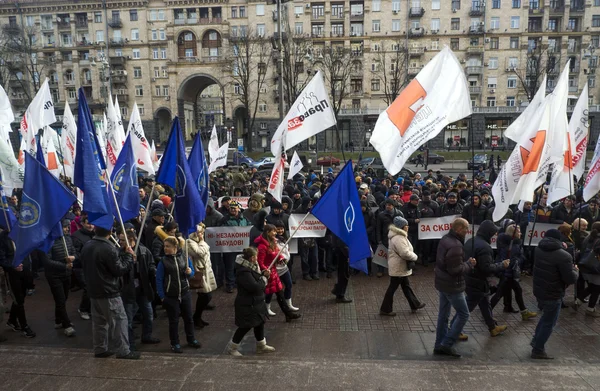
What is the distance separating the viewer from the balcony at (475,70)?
5894 cm

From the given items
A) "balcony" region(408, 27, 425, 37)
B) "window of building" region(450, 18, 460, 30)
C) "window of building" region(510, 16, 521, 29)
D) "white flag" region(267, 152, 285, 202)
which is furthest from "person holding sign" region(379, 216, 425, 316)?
"window of building" region(510, 16, 521, 29)

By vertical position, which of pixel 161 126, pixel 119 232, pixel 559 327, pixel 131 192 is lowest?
pixel 559 327

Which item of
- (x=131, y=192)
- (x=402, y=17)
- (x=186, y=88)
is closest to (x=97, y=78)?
(x=186, y=88)

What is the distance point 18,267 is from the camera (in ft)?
20.4

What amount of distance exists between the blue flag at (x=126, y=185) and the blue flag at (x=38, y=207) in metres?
1.14

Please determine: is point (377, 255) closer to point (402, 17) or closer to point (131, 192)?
point (131, 192)

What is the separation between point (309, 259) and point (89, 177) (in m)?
4.94

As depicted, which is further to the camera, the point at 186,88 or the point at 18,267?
the point at 186,88

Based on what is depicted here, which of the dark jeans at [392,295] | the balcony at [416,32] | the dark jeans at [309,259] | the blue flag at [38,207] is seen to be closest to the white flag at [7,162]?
the blue flag at [38,207]

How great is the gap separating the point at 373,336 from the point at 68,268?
4.63m

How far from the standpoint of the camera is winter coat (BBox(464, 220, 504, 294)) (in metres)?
5.87

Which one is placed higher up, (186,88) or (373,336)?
(186,88)

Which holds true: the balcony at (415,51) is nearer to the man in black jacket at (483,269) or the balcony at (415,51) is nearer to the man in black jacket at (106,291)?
the man in black jacket at (483,269)

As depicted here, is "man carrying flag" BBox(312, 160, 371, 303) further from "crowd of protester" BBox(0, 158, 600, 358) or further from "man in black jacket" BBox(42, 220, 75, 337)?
"man in black jacket" BBox(42, 220, 75, 337)
